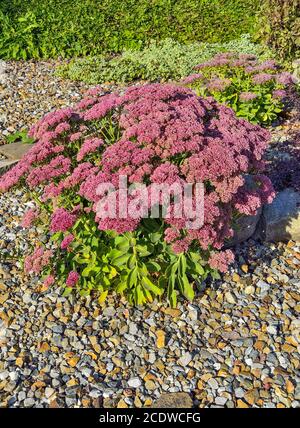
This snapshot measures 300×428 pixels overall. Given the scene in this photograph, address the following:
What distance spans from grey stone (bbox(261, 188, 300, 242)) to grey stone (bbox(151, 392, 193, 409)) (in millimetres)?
1755

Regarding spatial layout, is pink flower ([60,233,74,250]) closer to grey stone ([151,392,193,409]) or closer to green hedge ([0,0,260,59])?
grey stone ([151,392,193,409])

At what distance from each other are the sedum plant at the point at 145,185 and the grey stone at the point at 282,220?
1.64 ft

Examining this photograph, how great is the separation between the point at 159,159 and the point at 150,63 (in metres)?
4.88

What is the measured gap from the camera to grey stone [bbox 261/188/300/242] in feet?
A: 14.5

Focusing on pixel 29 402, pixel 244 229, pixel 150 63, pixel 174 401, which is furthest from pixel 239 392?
pixel 150 63

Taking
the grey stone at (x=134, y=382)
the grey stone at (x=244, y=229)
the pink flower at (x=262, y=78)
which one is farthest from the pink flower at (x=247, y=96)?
the grey stone at (x=134, y=382)

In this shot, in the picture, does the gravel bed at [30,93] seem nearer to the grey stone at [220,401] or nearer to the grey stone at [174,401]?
the grey stone at [174,401]

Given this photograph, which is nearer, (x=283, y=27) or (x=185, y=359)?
(x=185, y=359)

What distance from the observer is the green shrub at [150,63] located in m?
7.78

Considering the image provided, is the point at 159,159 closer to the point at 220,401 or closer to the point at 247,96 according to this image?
the point at 220,401

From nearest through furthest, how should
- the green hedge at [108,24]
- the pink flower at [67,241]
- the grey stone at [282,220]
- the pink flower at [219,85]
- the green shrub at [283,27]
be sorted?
1. the pink flower at [67,241]
2. the grey stone at [282,220]
3. the pink flower at [219,85]
4. the green shrub at [283,27]
5. the green hedge at [108,24]

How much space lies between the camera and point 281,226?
14.6 ft

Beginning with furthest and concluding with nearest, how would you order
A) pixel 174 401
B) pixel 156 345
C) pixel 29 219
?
pixel 29 219
pixel 156 345
pixel 174 401

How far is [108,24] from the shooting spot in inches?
361
